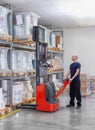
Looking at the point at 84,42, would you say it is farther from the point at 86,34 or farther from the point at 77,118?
the point at 77,118

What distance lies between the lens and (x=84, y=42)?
545 inches

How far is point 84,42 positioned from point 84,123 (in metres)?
8.01

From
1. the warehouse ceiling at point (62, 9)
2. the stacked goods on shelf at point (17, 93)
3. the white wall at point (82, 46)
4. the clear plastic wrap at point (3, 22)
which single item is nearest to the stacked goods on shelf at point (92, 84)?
the white wall at point (82, 46)

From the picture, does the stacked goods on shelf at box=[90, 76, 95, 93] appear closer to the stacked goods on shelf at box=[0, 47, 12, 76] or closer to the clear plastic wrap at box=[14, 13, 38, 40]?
the clear plastic wrap at box=[14, 13, 38, 40]

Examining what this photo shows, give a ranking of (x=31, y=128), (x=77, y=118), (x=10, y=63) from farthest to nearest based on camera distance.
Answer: (x=10, y=63), (x=77, y=118), (x=31, y=128)

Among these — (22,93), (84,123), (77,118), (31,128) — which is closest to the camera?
(31,128)

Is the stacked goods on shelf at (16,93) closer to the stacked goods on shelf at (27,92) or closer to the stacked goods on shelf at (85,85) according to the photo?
the stacked goods on shelf at (27,92)

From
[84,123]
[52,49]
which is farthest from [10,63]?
[52,49]

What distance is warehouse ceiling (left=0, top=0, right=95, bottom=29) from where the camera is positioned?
333 inches

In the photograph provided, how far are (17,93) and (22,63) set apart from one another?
1080mm

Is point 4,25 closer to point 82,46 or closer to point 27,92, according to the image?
point 27,92

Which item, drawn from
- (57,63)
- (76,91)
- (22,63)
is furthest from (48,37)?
(76,91)

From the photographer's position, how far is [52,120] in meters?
6.71

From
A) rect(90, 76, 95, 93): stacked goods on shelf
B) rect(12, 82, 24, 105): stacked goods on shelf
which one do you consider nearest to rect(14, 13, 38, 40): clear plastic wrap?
rect(12, 82, 24, 105): stacked goods on shelf
